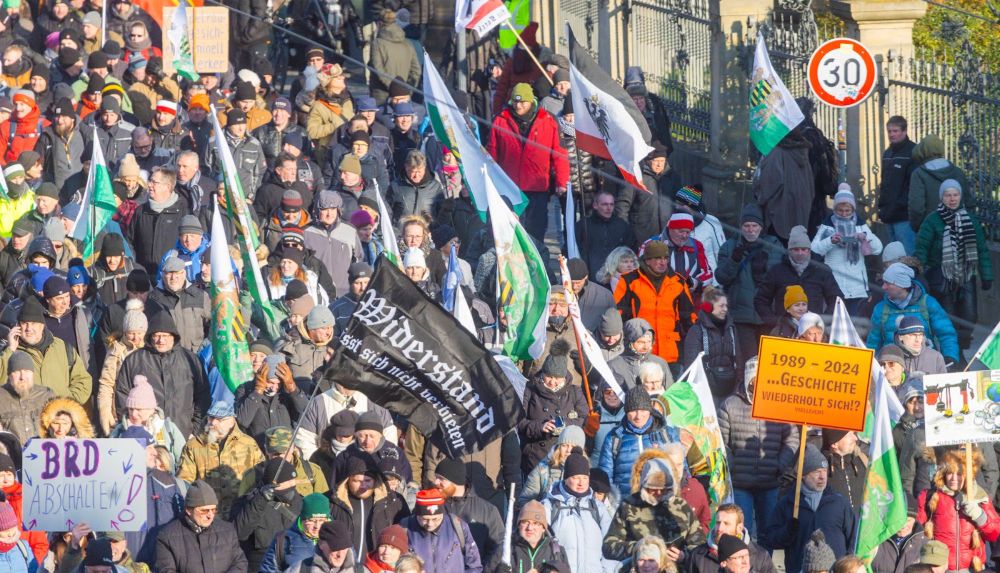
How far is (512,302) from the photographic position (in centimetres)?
1689

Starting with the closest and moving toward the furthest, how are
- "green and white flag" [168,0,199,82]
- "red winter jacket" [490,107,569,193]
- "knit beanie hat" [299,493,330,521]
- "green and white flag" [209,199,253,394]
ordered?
"knit beanie hat" [299,493,330,521], "green and white flag" [209,199,253,394], "red winter jacket" [490,107,569,193], "green and white flag" [168,0,199,82]

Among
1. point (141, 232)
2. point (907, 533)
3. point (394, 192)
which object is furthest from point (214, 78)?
point (907, 533)

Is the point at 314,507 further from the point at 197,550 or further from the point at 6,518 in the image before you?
the point at 6,518

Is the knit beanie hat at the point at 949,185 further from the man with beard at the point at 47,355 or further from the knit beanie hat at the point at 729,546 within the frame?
the man with beard at the point at 47,355

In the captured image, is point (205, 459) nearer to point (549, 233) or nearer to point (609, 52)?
point (549, 233)

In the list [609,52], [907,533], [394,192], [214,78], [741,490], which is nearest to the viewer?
[907,533]

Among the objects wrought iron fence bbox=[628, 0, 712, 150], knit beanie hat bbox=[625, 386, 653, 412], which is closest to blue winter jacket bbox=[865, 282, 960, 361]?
knit beanie hat bbox=[625, 386, 653, 412]

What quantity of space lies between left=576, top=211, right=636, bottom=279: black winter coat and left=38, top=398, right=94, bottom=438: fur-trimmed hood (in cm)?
552

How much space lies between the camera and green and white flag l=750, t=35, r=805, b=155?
784 inches

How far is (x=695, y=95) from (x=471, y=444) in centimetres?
1019

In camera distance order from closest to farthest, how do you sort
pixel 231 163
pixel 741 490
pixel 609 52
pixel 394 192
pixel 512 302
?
1. pixel 741 490
2. pixel 512 302
3. pixel 231 163
4. pixel 394 192
5. pixel 609 52

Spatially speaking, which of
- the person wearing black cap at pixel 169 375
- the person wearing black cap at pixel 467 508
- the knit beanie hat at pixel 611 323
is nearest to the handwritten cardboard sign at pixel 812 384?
the person wearing black cap at pixel 467 508

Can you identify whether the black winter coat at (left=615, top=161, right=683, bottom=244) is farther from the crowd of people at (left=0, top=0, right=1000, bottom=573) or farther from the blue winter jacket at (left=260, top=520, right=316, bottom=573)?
the blue winter jacket at (left=260, top=520, right=316, bottom=573)

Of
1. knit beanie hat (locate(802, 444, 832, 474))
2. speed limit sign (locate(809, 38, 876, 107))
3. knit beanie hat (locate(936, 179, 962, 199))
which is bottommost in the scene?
knit beanie hat (locate(802, 444, 832, 474))
